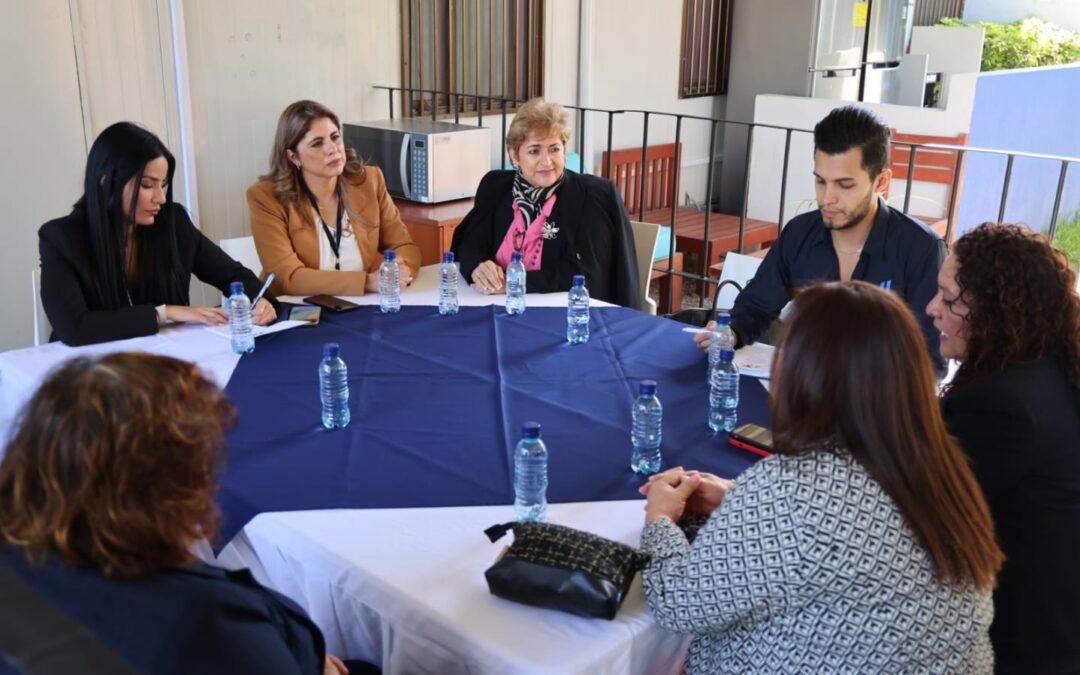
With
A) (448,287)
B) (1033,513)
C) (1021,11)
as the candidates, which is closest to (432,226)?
(448,287)

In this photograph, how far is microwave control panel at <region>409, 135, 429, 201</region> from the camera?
4.07 meters

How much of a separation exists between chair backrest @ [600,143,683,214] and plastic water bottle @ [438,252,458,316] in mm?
3574

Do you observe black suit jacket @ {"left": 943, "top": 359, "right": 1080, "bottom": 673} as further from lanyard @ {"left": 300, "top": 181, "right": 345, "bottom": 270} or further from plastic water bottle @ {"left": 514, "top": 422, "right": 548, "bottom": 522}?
lanyard @ {"left": 300, "top": 181, "right": 345, "bottom": 270}

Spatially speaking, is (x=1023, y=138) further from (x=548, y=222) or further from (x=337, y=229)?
(x=337, y=229)

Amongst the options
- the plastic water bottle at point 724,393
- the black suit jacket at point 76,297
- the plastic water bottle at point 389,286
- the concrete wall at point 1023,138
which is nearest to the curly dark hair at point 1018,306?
the plastic water bottle at point 724,393

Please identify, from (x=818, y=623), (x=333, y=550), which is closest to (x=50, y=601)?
(x=333, y=550)

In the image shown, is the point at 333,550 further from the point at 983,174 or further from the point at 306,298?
the point at 983,174

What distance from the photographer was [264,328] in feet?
7.75

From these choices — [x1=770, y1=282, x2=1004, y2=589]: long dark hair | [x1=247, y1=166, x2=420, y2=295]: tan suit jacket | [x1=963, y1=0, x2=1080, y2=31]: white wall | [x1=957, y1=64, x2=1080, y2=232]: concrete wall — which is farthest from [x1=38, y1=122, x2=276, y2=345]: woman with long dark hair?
[x1=963, y1=0, x2=1080, y2=31]: white wall

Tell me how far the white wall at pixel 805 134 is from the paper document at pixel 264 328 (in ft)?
14.5

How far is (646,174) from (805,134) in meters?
1.23

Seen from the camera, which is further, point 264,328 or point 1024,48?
point 1024,48

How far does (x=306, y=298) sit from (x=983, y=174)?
19.7ft

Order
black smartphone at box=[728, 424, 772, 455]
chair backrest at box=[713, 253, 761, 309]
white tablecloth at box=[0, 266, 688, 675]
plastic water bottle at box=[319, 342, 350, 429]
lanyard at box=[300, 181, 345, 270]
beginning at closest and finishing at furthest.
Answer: white tablecloth at box=[0, 266, 688, 675], black smartphone at box=[728, 424, 772, 455], plastic water bottle at box=[319, 342, 350, 429], lanyard at box=[300, 181, 345, 270], chair backrest at box=[713, 253, 761, 309]
